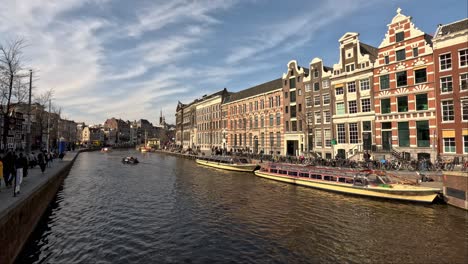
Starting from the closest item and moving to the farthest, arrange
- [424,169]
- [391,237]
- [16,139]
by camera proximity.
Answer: [391,237] → [424,169] → [16,139]

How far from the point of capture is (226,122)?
75375mm

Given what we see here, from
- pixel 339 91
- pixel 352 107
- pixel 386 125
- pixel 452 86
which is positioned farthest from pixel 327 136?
pixel 452 86

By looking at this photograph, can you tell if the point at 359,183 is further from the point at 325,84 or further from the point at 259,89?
the point at 259,89

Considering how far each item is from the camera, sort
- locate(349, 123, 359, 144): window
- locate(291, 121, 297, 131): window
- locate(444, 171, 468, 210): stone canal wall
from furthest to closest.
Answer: locate(291, 121, 297, 131): window < locate(349, 123, 359, 144): window < locate(444, 171, 468, 210): stone canal wall

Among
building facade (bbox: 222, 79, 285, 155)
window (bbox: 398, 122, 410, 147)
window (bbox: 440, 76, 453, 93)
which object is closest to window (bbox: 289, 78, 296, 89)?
building facade (bbox: 222, 79, 285, 155)

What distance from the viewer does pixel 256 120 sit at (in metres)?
62.7

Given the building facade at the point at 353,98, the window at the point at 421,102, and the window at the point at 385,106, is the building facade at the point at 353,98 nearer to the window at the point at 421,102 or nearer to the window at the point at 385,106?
the window at the point at 385,106

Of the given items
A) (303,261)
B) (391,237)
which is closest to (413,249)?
(391,237)

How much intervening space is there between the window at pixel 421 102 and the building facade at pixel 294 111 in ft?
58.3

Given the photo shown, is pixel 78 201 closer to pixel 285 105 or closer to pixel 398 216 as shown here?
pixel 398 216

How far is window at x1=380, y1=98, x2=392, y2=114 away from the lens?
121ft

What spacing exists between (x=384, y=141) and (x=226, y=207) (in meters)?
28.2

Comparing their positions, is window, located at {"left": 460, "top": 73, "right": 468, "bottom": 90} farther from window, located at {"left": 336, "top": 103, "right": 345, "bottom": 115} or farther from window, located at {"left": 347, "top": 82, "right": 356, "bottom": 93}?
window, located at {"left": 336, "top": 103, "right": 345, "bottom": 115}

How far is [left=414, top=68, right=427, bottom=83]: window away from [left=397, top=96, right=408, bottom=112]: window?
103 inches
